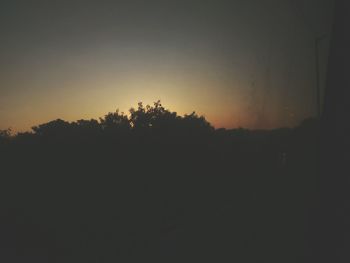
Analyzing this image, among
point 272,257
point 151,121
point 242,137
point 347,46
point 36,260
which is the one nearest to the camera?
point 347,46

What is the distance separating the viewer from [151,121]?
52.3 metres

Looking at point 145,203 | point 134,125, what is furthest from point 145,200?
point 134,125

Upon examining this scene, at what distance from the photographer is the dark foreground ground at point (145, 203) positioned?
17.8 m

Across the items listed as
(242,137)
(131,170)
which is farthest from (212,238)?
(242,137)

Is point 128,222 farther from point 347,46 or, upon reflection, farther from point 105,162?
point 347,46

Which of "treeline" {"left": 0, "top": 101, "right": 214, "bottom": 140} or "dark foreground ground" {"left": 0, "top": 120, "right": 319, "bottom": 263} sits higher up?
"treeline" {"left": 0, "top": 101, "right": 214, "bottom": 140}

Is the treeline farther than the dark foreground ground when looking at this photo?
Yes

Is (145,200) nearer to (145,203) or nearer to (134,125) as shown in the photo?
(145,203)

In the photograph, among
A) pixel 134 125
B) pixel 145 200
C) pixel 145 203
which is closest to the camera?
pixel 145 203

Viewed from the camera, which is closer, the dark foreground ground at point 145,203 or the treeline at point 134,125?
the dark foreground ground at point 145,203

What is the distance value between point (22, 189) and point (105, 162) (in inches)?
251

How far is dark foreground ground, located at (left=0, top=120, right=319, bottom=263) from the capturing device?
17.8 meters

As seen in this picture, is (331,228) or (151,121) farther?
(151,121)

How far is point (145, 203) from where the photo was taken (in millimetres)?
27875
